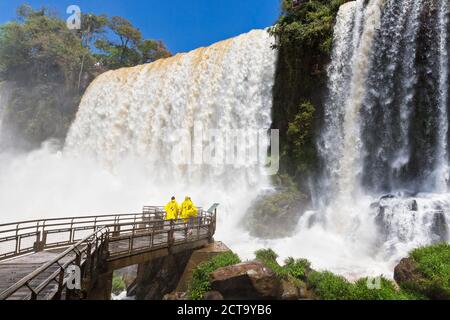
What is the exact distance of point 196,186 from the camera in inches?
1057

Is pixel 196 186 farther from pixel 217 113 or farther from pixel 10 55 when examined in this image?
pixel 10 55

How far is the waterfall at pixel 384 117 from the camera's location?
57.3 feet

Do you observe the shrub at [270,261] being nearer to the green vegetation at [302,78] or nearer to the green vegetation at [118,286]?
the green vegetation at [118,286]

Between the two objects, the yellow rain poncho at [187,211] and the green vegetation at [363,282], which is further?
the yellow rain poncho at [187,211]

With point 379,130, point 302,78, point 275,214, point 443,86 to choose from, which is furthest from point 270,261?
point 302,78

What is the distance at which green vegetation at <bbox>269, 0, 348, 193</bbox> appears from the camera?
22.3 meters

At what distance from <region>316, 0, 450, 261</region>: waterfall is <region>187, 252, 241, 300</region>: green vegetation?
713 centimetres

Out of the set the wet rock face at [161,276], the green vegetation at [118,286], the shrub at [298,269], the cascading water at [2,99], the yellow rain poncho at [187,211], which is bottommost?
the green vegetation at [118,286]

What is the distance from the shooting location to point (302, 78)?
2352 centimetres

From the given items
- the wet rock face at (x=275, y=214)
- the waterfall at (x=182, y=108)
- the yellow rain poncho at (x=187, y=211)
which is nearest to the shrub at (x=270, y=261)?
the yellow rain poncho at (x=187, y=211)

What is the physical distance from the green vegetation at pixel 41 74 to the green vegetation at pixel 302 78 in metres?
26.4

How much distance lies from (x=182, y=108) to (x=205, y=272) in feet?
63.8

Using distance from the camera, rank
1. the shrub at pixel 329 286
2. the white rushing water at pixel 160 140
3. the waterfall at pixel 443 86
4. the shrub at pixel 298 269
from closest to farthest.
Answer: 1. the shrub at pixel 329 286
2. the shrub at pixel 298 269
3. the waterfall at pixel 443 86
4. the white rushing water at pixel 160 140

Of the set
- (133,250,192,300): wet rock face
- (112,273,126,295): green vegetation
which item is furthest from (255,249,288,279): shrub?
(112,273,126,295): green vegetation
